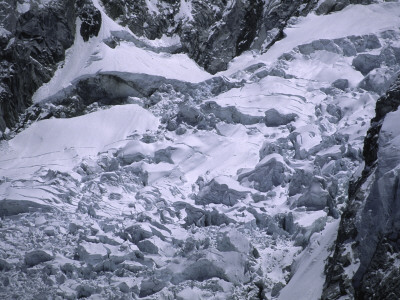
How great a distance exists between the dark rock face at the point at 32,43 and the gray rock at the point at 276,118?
851cm

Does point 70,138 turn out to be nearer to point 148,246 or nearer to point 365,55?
point 148,246

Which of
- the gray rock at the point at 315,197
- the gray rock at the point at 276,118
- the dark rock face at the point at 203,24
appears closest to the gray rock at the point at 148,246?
the gray rock at the point at 315,197

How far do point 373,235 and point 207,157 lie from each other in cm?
906

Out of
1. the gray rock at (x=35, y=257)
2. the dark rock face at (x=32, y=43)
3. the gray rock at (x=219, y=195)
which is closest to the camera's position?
the gray rock at (x=35, y=257)

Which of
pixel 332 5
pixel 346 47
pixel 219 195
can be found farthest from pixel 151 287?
pixel 332 5

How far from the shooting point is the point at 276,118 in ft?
63.7

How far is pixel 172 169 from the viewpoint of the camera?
17.7 meters

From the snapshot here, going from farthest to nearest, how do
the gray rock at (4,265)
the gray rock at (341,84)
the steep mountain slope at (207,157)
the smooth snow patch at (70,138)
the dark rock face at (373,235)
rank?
the gray rock at (341,84) → the smooth snow patch at (70,138) → the gray rock at (4,265) → the steep mountain slope at (207,157) → the dark rock face at (373,235)

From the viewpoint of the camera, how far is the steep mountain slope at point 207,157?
12.5 m

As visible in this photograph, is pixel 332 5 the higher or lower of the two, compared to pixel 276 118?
higher

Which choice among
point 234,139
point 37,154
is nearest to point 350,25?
point 234,139

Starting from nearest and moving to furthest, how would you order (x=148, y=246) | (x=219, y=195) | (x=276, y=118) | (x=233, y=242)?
(x=233, y=242)
(x=148, y=246)
(x=219, y=195)
(x=276, y=118)

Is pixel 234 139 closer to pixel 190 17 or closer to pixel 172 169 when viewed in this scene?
pixel 172 169

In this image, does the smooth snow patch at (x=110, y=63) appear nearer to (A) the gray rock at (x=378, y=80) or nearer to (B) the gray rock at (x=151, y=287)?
(A) the gray rock at (x=378, y=80)
